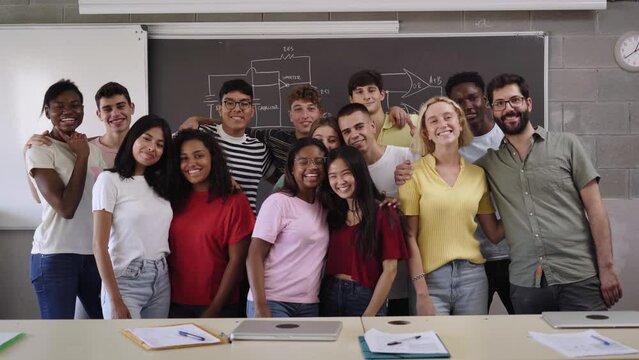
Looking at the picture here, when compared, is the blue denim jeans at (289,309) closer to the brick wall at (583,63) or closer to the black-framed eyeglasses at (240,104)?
the black-framed eyeglasses at (240,104)

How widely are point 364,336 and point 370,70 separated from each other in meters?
2.35

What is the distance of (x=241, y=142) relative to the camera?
3271mm

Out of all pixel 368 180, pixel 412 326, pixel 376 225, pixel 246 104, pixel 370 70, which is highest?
pixel 370 70

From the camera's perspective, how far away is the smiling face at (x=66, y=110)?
315cm

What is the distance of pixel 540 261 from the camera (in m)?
2.60

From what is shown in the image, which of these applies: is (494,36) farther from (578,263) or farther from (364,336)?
(364,336)

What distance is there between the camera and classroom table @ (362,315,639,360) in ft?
5.49

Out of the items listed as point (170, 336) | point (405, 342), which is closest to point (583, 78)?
point (405, 342)

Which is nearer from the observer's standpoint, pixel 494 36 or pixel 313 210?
pixel 313 210

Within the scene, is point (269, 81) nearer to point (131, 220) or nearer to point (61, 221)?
point (61, 221)

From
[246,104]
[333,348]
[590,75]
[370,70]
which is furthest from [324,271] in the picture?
[590,75]

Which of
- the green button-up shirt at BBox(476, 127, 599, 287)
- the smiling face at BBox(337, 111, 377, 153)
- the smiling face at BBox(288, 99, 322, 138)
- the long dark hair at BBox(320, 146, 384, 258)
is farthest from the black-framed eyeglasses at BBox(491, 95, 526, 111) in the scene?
the smiling face at BBox(288, 99, 322, 138)

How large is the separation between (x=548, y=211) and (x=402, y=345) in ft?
3.88

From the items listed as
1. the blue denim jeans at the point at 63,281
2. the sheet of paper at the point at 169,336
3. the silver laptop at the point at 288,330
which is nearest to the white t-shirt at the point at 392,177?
the silver laptop at the point at 288,330
